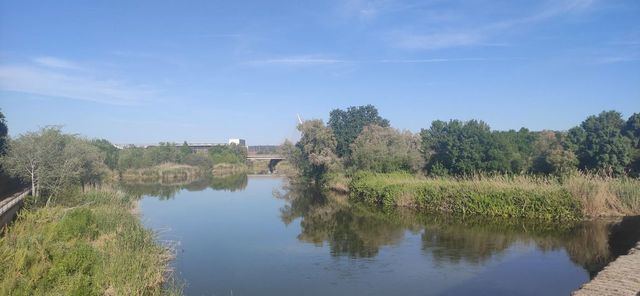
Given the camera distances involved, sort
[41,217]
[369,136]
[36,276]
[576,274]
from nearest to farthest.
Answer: [36,276]
[576,274]
[41,217]
[369,136]

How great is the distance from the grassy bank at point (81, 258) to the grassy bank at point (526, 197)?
14.6 m

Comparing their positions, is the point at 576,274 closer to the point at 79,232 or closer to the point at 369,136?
the point at 79,232

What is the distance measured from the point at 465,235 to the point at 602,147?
524 inches

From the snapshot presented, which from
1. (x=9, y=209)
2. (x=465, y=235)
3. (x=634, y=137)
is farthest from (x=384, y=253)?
(x=634, y=137)

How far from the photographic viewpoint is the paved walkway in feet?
24.3

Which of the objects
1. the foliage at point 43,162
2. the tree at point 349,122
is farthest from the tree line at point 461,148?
the foliage at point 43,162

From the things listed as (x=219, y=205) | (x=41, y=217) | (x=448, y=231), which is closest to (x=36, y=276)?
(x=41, y=217)

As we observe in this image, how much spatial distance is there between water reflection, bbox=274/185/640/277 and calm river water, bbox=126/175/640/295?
0.03 meters

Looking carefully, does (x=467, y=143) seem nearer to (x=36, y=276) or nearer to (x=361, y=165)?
(x=361, y=165)

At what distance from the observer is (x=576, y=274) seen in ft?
42.8

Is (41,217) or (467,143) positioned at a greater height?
(467,143)

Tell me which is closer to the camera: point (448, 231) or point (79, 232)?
point (79, 232)

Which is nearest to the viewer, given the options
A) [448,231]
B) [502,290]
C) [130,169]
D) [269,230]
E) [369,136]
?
[502,290]

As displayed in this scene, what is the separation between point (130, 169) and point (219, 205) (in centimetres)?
3349
